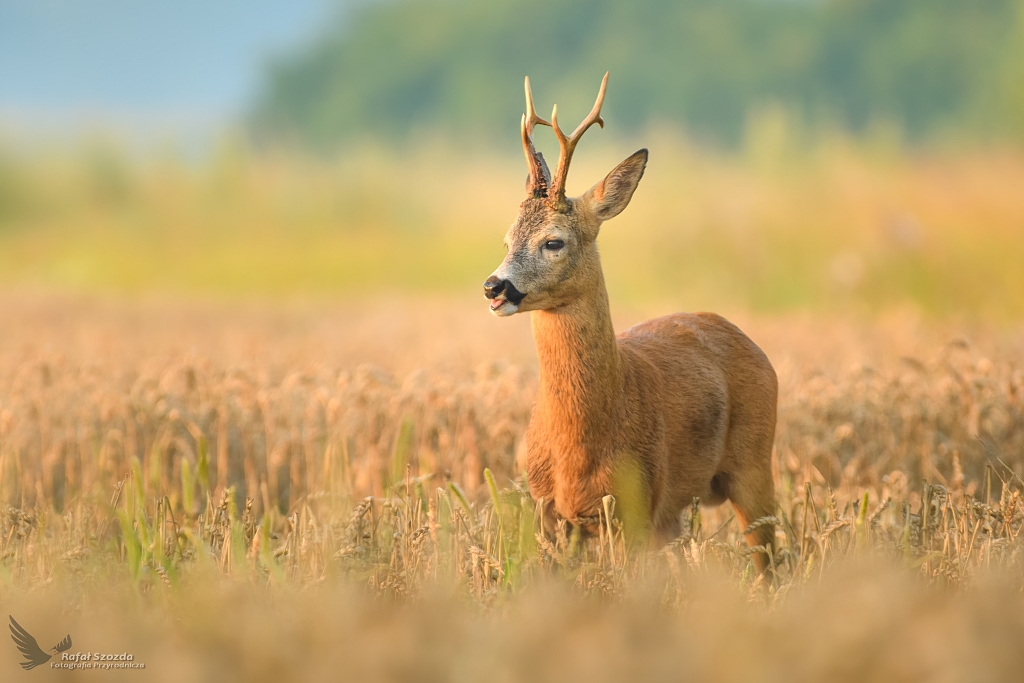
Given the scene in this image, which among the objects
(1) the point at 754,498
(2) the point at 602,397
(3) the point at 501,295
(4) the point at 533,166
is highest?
(4) the point at 533,166

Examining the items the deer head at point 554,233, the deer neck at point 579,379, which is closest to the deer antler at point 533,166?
the deer head at point 554,233

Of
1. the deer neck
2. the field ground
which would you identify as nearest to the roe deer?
the deer neck

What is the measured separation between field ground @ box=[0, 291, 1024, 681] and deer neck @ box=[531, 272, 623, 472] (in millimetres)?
383

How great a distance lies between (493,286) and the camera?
15.3 feet

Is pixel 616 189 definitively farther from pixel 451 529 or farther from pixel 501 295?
pixel 451 529

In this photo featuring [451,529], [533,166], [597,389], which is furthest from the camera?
[533,166]

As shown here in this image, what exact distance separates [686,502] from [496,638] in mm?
3118

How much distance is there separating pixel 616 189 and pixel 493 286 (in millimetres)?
972

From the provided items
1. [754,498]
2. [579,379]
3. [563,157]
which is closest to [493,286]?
[579,379]

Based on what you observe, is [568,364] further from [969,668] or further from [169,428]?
[169,428]

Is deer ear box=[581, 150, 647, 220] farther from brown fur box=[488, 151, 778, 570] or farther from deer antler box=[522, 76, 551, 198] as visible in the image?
deer antler box=[522, 76, 551, 198]

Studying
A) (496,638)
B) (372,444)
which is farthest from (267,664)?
(372,444)

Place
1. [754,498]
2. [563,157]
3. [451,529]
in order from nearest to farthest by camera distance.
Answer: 1. [451,529]
2. [563,157]
3. [754,498]

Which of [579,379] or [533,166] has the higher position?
[533,166]
